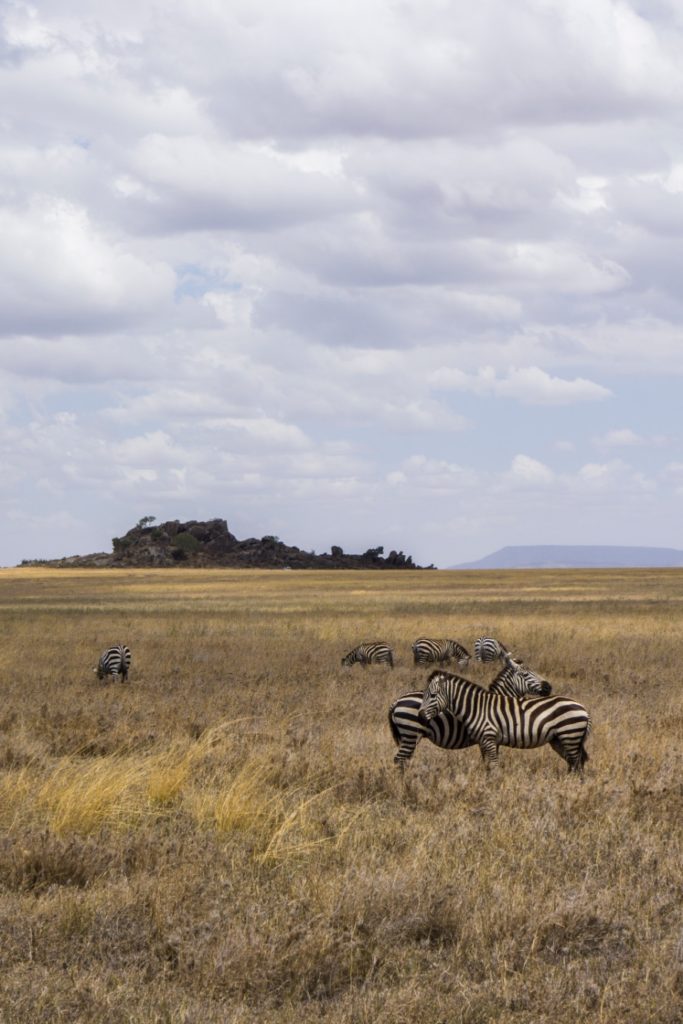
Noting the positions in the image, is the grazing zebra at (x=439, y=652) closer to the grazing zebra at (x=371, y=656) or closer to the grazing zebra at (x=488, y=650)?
the grazing zebra at (x=488, y=650)

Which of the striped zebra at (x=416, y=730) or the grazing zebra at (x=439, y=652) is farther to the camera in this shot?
the grazing zebra at (x=439, y=652)

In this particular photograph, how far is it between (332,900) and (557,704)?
6.04 meters

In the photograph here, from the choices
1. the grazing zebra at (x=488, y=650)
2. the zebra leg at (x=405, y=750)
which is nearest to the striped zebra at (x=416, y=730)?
the zebra leg at (x=405, y=750)

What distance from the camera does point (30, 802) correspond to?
395 inches

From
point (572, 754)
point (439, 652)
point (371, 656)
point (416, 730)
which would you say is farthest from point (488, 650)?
point (416, 730)

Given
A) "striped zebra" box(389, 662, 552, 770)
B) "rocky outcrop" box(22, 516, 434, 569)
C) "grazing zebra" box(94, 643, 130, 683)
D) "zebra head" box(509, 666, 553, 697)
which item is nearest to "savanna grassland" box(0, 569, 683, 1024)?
"striped zebra" box(389, 662, 552, 770)

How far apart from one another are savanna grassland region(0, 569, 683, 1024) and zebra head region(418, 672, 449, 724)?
23.9 inches

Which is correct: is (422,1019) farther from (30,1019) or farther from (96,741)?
(96,741)

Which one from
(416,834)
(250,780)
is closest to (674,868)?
(416,834)

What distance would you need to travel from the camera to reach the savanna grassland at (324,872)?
5.80 m

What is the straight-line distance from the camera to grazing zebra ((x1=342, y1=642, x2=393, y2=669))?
25.7 meters

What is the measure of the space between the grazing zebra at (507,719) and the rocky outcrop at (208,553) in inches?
5607

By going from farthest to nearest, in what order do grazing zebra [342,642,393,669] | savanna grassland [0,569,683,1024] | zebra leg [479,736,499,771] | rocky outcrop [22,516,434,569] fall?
rocky outcrop [22,516,434,569]
grazing zebra [342,642,393,669]
zebra leg [479,736,499,771]
savanna grassland [0,569,683,1024]

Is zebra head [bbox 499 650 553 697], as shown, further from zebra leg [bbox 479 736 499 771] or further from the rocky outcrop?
A: the rocky outcrop
